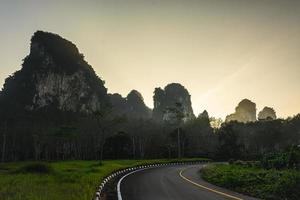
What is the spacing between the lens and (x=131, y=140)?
336ft

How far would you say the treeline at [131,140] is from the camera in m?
96.3

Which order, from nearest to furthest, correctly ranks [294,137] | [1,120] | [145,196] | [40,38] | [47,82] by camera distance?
[145,196]
[1,120]
[294,137]
[47,82]
[40,38]

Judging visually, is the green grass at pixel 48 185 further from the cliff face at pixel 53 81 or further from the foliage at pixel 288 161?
the cliff face at pixel 53 81

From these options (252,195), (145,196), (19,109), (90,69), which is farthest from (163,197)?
(90,69)

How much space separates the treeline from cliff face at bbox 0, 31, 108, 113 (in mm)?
29341

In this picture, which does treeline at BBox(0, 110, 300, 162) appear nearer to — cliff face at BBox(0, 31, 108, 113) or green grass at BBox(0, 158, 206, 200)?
cliff face at BBox(0, 31, 108, 113)

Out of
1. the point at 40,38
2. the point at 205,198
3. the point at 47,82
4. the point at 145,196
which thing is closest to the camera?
the point at 205,198

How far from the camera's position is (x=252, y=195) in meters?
21.9

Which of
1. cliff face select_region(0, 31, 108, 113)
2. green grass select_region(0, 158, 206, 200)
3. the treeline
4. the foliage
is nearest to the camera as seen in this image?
green grass select_region(0, 158, 206, 200)

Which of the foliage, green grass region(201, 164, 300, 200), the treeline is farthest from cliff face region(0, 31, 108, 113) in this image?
green grass region(201, 164, 300, 200)

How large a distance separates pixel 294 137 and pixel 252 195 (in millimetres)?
111132

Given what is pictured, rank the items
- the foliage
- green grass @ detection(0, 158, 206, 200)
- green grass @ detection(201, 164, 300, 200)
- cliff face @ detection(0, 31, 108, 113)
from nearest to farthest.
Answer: green grass @ detection(0, 158, 206, 200) → green grass @ detection(201, 164, 300, 200) → the foliage → cliff face @ detection(0, 31, 108, 113)

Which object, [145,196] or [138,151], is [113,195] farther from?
[138,151]

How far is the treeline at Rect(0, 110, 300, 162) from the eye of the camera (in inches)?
3792
